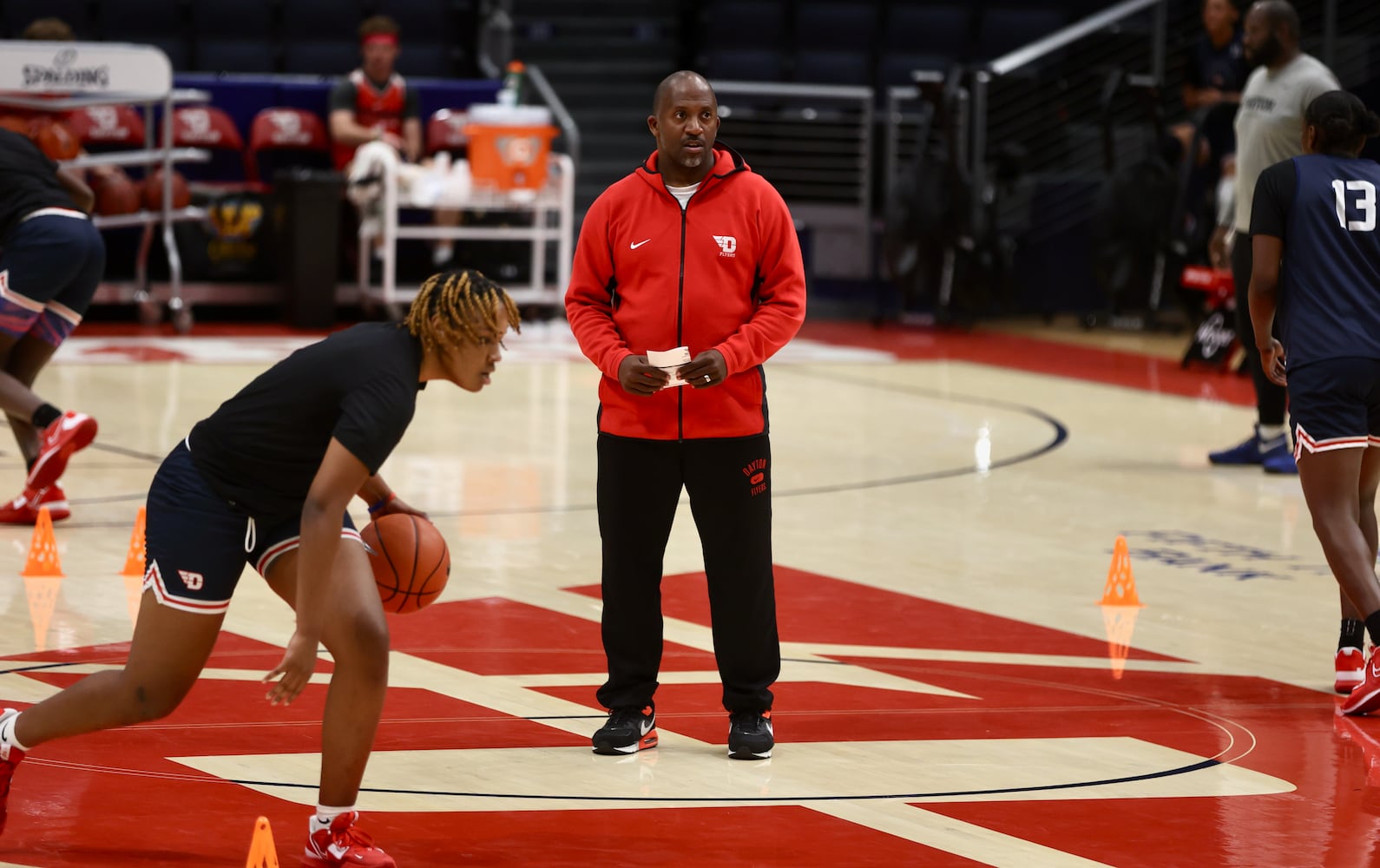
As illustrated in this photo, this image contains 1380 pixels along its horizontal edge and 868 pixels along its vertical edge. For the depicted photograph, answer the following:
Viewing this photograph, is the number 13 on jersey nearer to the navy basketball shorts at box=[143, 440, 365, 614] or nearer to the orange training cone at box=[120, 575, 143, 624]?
the navy basketball shorts at box=[143, 440, 365, 614]

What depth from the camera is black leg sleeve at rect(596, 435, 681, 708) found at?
555cm

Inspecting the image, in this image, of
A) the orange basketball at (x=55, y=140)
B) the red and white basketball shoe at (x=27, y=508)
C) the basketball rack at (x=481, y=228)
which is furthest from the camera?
the basketball rack at (x=481, y=228)

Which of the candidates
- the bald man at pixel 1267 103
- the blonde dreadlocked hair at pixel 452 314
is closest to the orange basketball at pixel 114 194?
the bald man at pixel 1267 103

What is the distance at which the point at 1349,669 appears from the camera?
634cm

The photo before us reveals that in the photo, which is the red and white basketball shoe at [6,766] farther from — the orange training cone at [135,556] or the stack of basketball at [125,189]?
the stack of basketball at [125,189]

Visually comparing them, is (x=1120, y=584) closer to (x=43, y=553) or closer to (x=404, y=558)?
(x=404, y=558)

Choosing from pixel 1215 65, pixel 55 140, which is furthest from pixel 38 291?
pixel 1215 65

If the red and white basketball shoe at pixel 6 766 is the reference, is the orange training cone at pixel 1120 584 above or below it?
below

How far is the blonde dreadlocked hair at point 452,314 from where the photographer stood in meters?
4.58

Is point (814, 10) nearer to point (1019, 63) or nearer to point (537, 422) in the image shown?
point (1019, 63)

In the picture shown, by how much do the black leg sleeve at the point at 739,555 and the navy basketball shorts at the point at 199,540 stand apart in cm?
119

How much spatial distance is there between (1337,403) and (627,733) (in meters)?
2.39

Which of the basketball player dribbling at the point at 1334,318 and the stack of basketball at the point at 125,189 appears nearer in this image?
the basketball player dribbling at the point at 1334,318

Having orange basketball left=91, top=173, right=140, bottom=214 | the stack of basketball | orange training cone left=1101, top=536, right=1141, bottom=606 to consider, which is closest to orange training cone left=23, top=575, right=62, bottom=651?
orange training cone left=1101, top=536, right=1141, bottom=606
